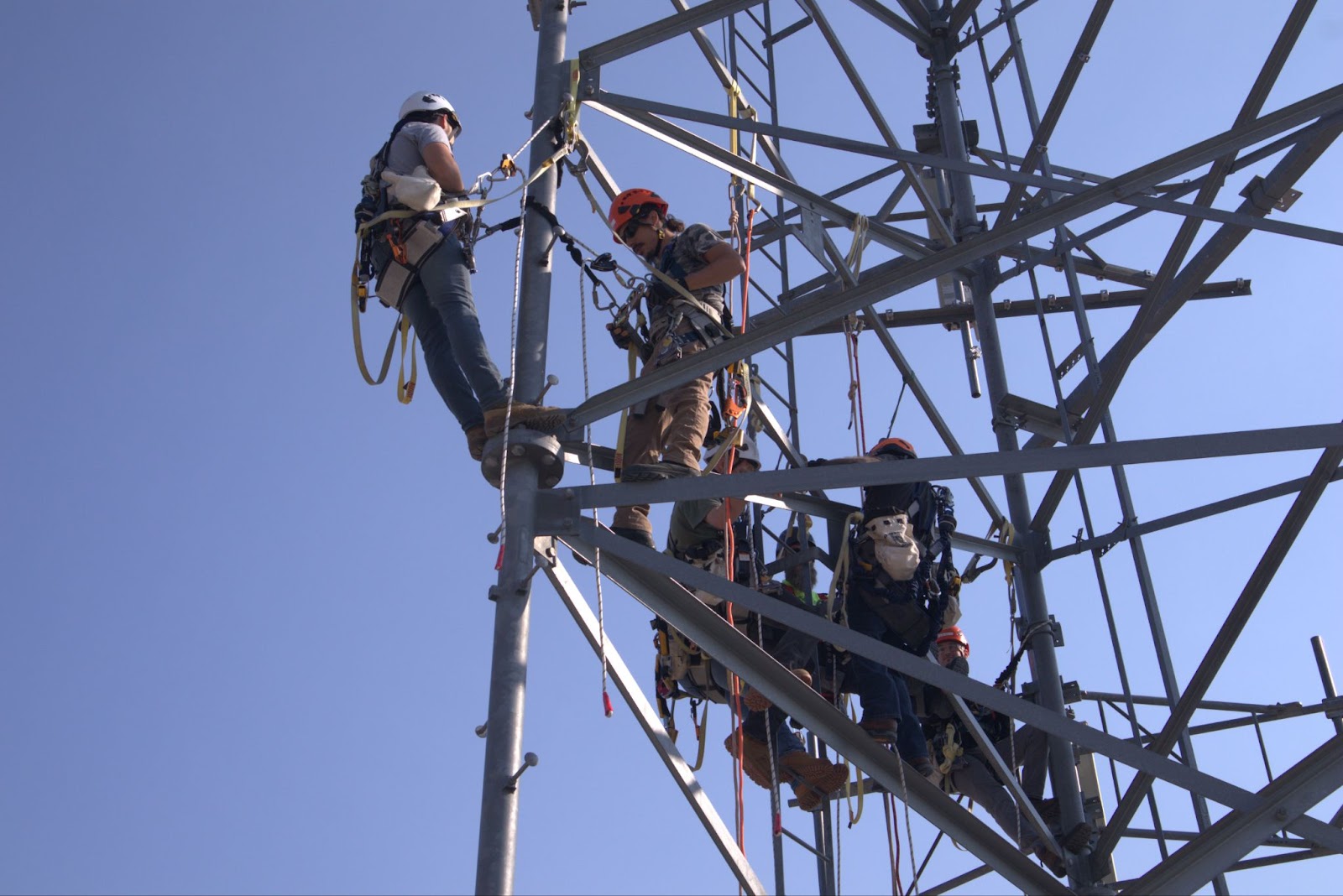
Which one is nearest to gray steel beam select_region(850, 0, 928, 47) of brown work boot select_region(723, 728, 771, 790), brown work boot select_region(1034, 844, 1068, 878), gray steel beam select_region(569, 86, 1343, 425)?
gray steel beam select_region(569, 86, 1343, 425)

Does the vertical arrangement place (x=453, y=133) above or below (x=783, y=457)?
above

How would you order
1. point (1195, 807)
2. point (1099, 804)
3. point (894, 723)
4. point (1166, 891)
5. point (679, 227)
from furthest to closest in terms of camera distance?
point (679, 227)
point (1099, 804)
point (894, 723)
point (1195, 807)
point (1166, 891)

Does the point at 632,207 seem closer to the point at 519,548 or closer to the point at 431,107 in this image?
the point at 431,107

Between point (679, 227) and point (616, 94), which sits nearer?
point (616, 94)

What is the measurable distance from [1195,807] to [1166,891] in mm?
698

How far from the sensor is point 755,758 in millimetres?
7793

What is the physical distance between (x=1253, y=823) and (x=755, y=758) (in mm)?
2747

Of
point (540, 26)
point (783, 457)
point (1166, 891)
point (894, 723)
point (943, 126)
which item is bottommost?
point (1166, 891)

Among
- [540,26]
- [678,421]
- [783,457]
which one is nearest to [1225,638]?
[678,421]

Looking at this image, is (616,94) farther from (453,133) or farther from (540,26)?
(453,133)

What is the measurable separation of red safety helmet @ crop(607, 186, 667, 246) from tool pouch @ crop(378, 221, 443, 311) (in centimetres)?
124

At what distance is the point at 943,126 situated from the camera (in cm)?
988

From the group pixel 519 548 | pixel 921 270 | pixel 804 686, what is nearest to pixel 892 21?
pixel 921 270

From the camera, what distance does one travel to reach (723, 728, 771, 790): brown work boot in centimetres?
777
